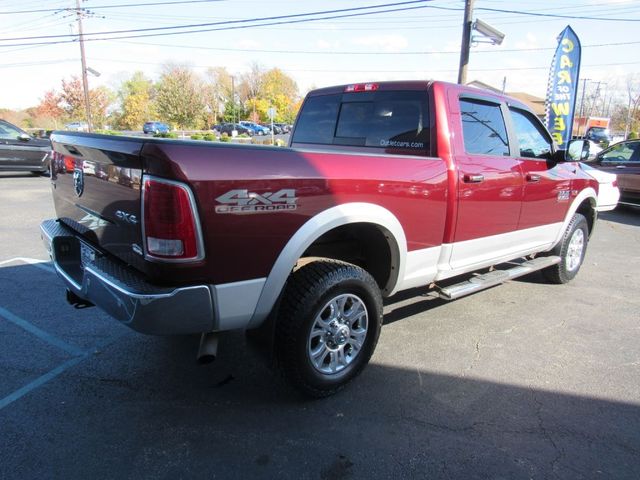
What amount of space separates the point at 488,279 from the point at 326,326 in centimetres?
186

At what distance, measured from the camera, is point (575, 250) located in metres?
5.68

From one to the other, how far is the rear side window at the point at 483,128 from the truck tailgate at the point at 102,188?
2522 millimetres

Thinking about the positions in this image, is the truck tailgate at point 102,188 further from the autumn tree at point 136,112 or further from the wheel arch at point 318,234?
the autumn tree at point 136,112

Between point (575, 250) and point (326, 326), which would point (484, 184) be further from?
point (575, 250)

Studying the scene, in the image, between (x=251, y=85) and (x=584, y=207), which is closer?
(x=584, y=207)

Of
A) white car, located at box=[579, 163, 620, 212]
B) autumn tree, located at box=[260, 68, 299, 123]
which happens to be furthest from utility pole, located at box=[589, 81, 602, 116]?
white car, located at box=[579, 163, 620, 212]

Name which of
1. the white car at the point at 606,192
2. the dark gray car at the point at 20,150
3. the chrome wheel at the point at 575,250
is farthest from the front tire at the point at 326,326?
the dark gray car at the point at 20,150

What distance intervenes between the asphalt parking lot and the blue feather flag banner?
403 inches

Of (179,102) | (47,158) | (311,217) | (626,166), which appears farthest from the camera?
(179,102)

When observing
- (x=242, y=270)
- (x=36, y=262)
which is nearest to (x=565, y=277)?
(x=242, y=270)

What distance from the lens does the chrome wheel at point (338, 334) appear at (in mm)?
2971

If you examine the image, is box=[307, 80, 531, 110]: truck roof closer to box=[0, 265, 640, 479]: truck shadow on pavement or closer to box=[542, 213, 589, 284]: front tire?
box=[542, 213, 589, 284]: front tire

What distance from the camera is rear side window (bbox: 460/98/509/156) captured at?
12.5ft

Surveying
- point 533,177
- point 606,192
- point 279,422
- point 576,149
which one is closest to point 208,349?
point 279,422
